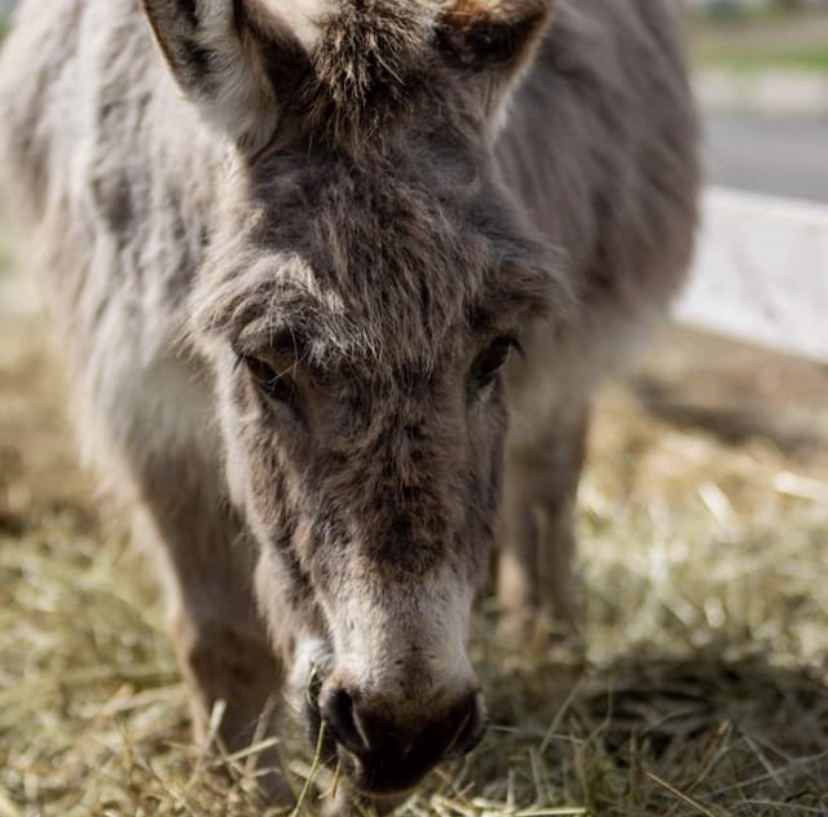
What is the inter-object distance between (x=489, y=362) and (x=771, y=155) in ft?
37.4

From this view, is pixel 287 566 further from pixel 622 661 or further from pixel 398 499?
pixel 622 661

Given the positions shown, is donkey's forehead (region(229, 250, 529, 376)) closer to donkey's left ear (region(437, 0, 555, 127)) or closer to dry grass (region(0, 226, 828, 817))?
donkey's left ear (region(437, 0, 555, 127))

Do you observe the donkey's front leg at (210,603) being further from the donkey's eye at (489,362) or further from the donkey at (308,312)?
the donkey's eye at (489,362)

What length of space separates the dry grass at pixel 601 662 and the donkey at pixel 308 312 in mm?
395

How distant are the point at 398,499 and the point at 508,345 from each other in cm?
42

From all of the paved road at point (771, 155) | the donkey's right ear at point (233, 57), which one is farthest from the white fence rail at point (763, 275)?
the paved road at point (771, 155)

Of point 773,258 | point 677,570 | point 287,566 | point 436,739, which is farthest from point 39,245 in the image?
point 773,258

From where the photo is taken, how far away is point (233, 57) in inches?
98.0

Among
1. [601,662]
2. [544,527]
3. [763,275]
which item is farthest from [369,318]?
[763,275]

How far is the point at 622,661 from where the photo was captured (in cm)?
397

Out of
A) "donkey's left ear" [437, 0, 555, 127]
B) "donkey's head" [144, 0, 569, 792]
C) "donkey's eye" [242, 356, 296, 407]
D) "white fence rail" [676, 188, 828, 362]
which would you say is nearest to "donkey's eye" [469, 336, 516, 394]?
"donkey's head" [144, 0, 569, 792]

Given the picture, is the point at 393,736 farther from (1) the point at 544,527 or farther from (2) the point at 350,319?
(1) the point at 544,527

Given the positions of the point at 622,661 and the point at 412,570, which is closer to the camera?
the point at 412,570

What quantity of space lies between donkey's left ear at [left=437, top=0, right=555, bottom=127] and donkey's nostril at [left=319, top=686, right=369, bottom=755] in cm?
122
